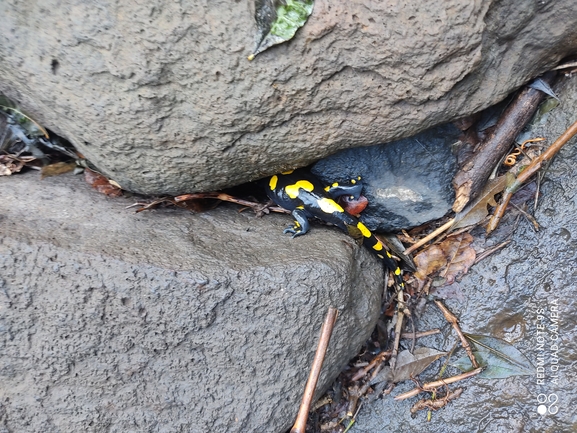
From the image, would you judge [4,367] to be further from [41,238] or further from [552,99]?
[552,99]

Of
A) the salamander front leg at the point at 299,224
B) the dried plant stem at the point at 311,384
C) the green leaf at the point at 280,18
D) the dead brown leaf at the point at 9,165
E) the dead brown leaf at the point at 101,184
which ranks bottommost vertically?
the dead brown leaf at the point at 9,165

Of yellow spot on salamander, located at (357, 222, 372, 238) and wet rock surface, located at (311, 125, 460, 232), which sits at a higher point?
wet rock surface, located at (311, 125, 460, 232)

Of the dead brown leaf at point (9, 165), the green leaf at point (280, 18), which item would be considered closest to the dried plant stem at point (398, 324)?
the green leaf at point (280, 18)

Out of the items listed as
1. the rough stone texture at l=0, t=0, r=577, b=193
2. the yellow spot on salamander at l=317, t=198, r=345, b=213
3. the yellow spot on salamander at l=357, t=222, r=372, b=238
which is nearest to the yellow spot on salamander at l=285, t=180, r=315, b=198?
the yellow spot on salamander at l=317, t=198, r=345, b=213

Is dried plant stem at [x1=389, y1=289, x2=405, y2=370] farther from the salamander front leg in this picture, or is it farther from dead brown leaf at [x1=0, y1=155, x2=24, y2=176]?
dead brown leaf at [x1=0, y1=155, x2=24, y2=176]

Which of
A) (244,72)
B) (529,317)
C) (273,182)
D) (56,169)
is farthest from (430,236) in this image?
(56,169)

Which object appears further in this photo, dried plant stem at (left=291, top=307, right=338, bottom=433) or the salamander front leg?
the salamander front leg

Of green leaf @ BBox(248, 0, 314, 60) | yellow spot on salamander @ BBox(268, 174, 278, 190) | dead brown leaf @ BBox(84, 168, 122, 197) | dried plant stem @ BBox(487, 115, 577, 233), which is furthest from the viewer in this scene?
yellow spot on salamander @ BBox(268, 174, 278, 190)

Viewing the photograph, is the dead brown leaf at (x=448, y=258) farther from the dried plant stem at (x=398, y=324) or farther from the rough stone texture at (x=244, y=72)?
the rough stone texture at (x=244, y=72)
